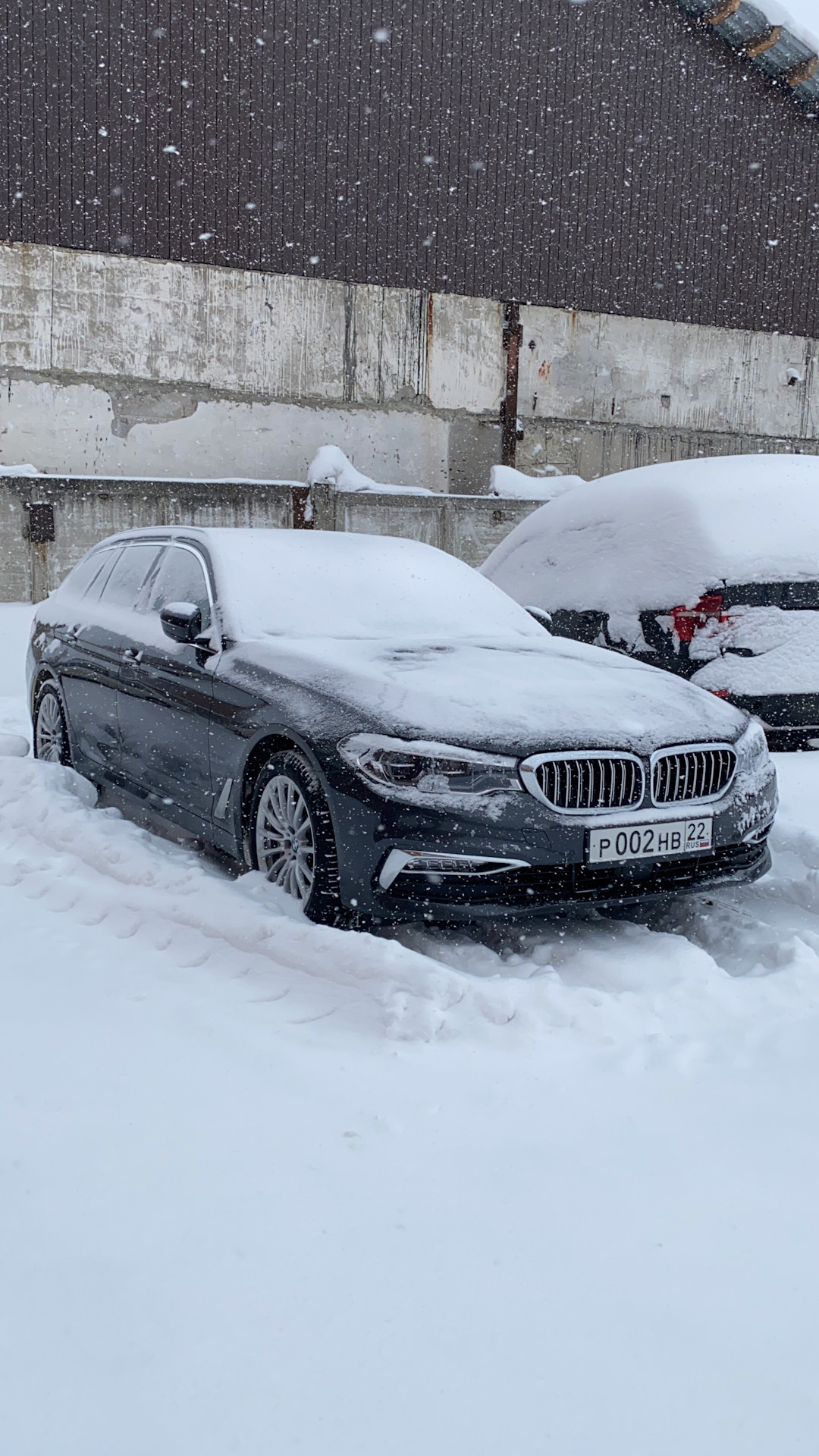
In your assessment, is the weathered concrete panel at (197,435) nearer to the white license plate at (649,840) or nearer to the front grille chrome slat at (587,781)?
the front grille chrome slat at (587,781)

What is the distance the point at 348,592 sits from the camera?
4.70 meters

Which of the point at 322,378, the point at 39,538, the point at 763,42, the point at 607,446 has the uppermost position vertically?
the point at 763,42

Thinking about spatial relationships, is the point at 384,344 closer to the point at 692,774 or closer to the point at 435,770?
the point at 692,774

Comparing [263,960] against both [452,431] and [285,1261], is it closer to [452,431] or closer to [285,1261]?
[285,1261]

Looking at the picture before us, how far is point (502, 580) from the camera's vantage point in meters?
7.42

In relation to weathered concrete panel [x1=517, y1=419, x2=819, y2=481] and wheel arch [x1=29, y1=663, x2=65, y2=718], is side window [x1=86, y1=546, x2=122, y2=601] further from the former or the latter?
weathered concrete panel [x1=517, y1=419, x2=819, y2=481]

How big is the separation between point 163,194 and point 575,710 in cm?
1356

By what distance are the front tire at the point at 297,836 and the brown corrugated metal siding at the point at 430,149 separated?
42.1 ft

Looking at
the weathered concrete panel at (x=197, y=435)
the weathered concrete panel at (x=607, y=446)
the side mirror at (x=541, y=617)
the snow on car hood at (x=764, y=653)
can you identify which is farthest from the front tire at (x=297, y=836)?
the weathered concrete panel at (x=607, y=446)

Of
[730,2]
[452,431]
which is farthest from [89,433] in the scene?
[730,2]

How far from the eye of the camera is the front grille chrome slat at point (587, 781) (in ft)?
11.2

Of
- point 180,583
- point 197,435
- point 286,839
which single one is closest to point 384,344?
point 197,435

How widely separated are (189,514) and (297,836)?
35.0 ft

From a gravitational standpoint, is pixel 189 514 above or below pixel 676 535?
above
